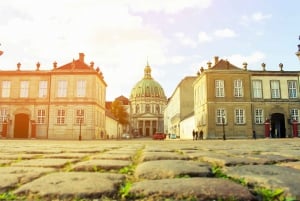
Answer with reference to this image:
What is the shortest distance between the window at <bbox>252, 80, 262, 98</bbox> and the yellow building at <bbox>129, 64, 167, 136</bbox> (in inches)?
3129

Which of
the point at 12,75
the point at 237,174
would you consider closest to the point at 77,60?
the point at 12,75

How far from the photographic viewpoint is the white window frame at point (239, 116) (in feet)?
129

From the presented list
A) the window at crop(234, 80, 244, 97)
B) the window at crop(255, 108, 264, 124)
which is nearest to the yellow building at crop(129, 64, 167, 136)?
the window at crop(234, 80, 244, 97)

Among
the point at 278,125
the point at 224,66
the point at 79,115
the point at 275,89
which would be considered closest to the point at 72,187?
the point at 79,115

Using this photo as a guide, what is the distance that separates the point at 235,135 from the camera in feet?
126

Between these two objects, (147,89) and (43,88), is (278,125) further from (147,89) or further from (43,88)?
(147,89)

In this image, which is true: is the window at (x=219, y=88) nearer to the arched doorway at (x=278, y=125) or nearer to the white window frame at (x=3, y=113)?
the arched doorway at (x=278, y=125)

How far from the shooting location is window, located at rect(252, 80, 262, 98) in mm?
41031

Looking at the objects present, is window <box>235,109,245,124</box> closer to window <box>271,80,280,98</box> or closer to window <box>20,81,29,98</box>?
window <box>271,80,280,98</box>

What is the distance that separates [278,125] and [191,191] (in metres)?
42.6

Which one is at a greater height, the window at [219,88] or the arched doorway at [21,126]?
the window at [219,88]

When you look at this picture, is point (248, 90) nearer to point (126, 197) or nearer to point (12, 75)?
point (12, 75)

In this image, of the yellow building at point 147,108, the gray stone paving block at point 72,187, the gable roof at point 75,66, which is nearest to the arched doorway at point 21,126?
the gable roof at point 75,66

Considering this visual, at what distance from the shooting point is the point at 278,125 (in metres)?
41.0
